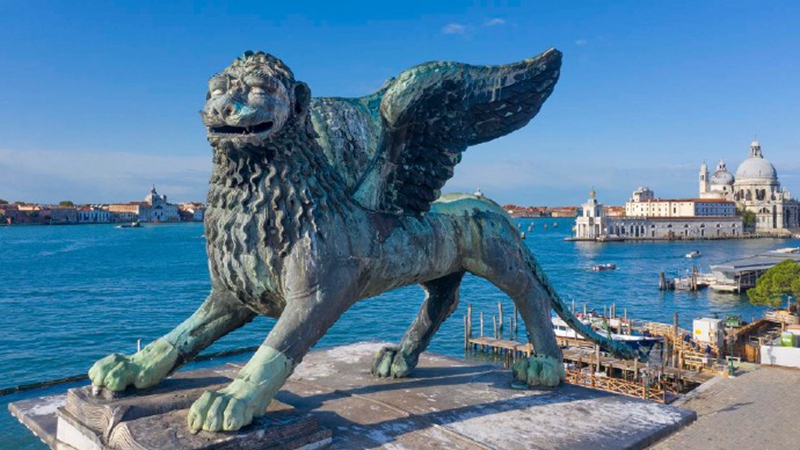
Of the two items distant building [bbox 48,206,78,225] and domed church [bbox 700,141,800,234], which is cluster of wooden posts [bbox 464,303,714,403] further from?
distant building [bbox 48,206,78,225]

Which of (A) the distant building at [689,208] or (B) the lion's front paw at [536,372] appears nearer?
(B) the lion's front paw at [536,372]

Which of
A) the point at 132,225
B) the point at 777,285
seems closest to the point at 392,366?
the point at 777,285

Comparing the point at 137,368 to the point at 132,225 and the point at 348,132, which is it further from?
the point at 132,225

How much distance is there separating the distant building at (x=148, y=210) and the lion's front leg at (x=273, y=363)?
532 ft

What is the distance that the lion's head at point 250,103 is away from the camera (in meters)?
4.74

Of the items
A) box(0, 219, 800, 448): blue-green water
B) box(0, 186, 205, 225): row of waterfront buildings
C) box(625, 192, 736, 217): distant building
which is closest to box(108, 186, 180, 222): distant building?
box(0, 186, 205, 225): row of waterfront buildings

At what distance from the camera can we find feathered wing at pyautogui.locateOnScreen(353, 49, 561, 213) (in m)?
5.63

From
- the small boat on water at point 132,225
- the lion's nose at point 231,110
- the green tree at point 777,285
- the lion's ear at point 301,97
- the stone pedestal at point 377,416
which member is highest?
the lion's ear at point 301,97

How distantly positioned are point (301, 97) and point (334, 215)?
963 mm

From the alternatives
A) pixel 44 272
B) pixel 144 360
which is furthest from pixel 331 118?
pixel 44 272

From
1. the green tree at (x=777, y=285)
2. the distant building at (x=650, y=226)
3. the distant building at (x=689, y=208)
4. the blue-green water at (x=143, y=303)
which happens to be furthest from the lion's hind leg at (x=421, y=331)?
the distant building at (x=689, y=208)

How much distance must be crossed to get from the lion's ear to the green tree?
2903 centimetres

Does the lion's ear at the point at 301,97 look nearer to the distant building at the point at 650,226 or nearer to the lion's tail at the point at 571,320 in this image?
the lion's tail at the point at 571,320

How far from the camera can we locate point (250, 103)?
187 inches
